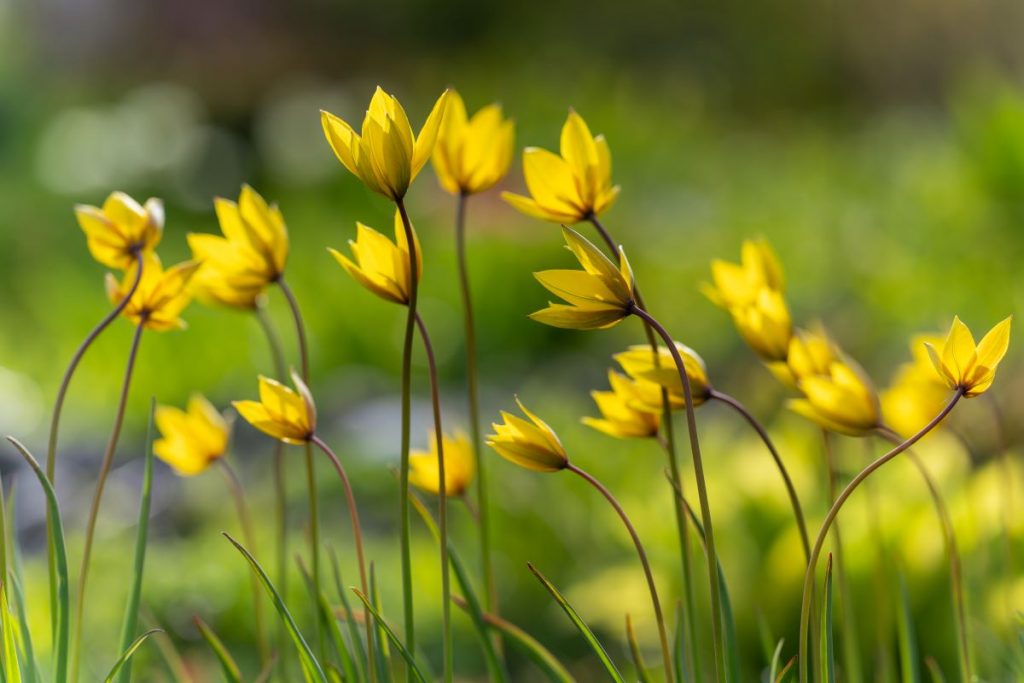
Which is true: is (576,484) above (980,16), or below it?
below

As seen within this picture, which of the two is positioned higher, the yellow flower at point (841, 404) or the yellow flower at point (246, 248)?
the yellow flower at point (246, 248)

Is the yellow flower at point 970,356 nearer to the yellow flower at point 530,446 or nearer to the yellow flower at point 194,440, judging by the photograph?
the yellow flower at point 530,446

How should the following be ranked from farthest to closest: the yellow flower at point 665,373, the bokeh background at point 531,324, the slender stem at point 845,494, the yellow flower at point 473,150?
1. the bokeh background at point 531,324
2. the yellow flower at point 473,150
3. the yellow flower at point 665,373
4. the slender stem at point 845,494

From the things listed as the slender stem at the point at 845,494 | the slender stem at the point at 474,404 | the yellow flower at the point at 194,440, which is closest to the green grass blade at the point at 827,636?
the slender stem at the point at 845,494

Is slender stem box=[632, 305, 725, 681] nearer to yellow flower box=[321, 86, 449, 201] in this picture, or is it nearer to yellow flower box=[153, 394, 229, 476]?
yellow flower box=[321, 86, 449, 201]

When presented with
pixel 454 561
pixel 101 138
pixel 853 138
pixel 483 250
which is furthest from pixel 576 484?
pixel 853 138

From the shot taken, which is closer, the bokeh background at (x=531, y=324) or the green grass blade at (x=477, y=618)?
the green grass blade at (x=477, y=618)

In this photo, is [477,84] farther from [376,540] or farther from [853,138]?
[376,540]

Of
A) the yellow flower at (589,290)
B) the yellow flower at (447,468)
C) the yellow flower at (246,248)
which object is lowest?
the yellow flower at (447,468)
